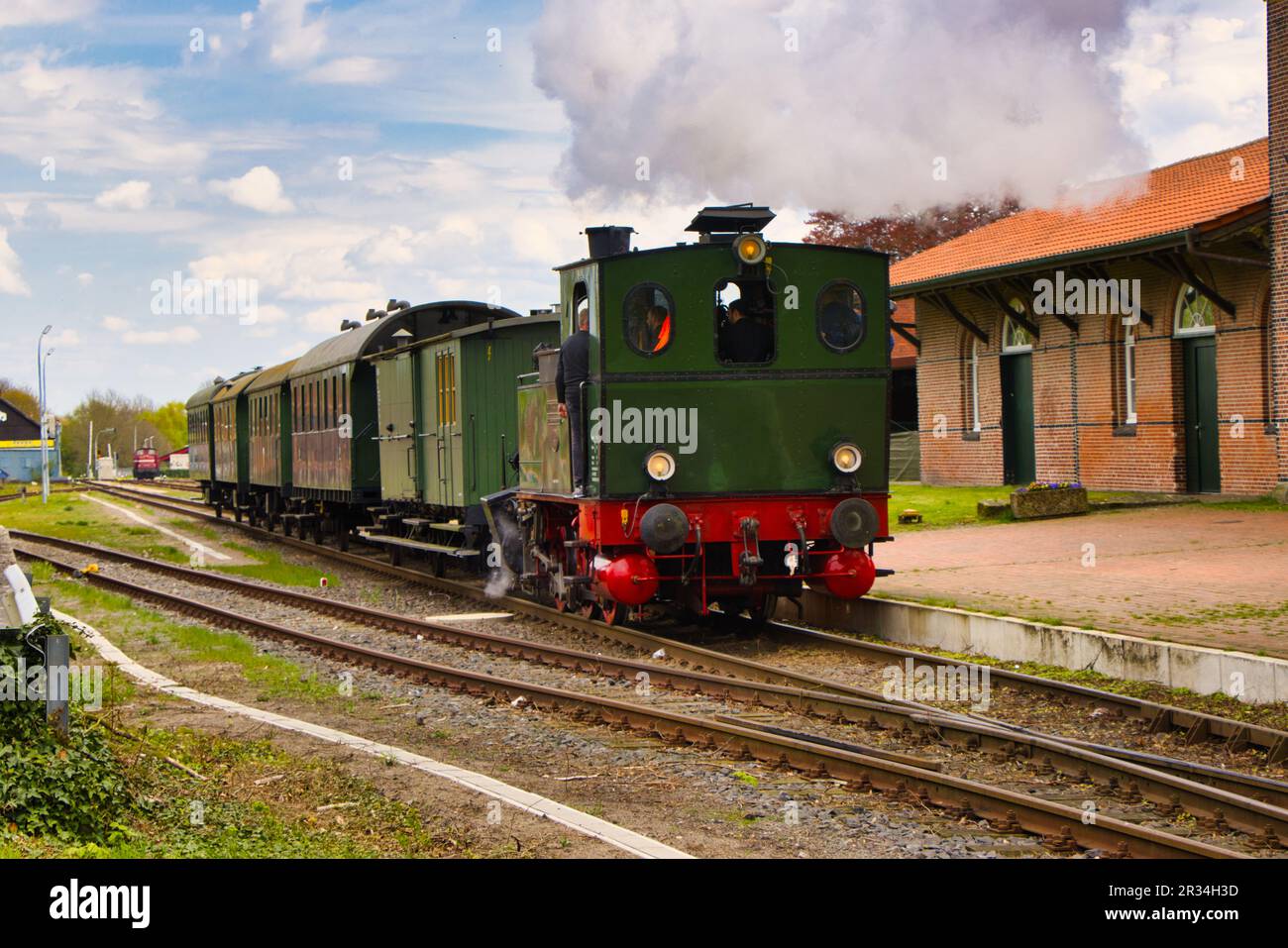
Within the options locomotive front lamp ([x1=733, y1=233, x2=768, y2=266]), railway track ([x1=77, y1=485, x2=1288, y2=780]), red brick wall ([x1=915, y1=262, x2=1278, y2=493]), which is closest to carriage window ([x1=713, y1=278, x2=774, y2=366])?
locomotive front lamp ([x1=733, y1=233, x2=768, y2=266])

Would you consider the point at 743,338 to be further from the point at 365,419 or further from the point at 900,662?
the point at 365,419

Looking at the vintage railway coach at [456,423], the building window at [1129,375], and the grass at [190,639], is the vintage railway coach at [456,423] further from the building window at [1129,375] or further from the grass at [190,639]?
the building window at [1129,375]

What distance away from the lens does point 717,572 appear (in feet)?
38.0

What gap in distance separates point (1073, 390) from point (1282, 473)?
207 inches

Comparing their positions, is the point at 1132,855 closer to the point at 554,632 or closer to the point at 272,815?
the point at 272,815

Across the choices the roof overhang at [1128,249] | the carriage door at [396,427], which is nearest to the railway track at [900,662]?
the carriage door at [396,427]

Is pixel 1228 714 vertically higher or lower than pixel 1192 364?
lower

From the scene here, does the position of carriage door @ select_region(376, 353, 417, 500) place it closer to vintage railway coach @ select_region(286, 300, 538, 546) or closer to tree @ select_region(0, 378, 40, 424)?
vintage railway coach @ select_region(286, 300, 538, 546)

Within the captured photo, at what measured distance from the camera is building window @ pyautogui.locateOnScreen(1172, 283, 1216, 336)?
2097 cm

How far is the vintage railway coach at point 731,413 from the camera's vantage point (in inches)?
435

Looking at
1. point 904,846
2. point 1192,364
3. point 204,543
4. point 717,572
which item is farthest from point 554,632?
point 204,543

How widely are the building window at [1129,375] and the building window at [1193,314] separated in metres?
1.01

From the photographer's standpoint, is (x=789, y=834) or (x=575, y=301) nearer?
(x=789, y=834)

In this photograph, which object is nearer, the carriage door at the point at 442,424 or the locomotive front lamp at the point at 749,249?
the locomotive front lamp at the point at 749,249
